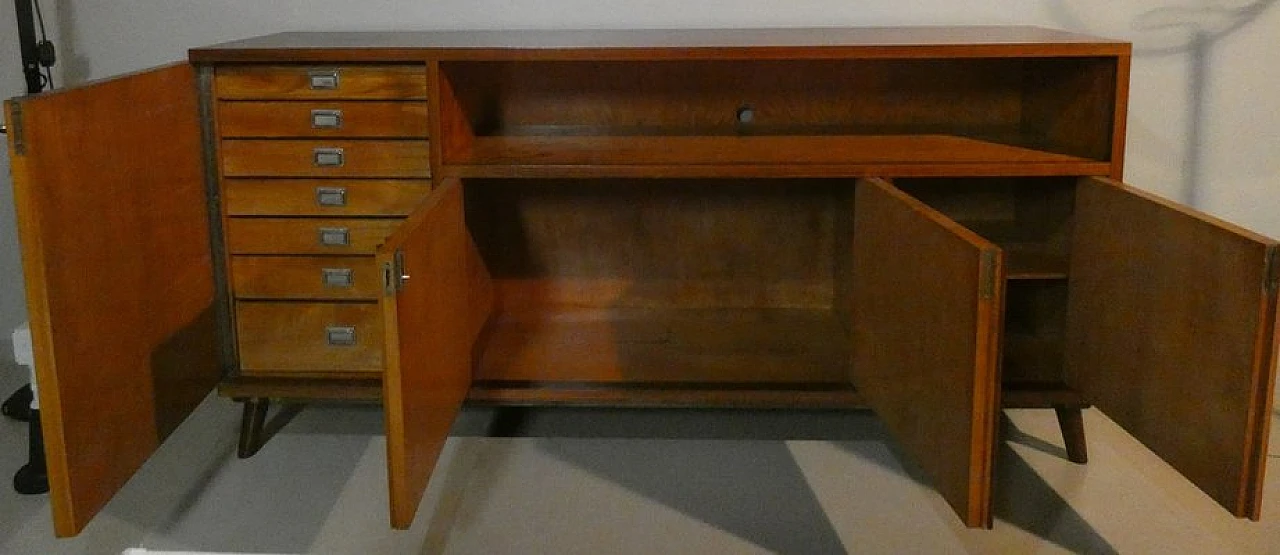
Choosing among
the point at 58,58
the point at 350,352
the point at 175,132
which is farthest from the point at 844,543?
the point at 58,58

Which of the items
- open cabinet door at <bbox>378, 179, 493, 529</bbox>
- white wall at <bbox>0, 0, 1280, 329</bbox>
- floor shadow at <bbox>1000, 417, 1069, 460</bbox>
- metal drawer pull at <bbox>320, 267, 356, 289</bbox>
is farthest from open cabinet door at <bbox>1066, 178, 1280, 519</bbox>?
metal drawer pull at <bbox>320, 267, 356, 289</bbox>

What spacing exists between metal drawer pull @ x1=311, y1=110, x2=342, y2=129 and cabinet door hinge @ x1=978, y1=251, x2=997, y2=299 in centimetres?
120

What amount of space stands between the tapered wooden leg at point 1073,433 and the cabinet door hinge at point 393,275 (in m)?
1.34

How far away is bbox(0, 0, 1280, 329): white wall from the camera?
2707mm

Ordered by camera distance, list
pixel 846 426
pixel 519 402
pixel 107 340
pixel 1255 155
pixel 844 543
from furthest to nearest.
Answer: pixel 1255 155 → pixel 846 426 → pixel 519 402 → pixel 844 543 → pixel 107 340

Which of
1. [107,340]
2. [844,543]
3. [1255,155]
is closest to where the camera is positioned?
[107,340]

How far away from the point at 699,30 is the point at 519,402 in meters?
0.94

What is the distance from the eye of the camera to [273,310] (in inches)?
89.7

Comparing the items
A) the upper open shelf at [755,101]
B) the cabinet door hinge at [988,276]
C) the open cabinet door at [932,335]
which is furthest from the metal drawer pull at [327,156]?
the cabinet door hinge at [988,276]

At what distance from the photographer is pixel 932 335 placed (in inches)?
68.3

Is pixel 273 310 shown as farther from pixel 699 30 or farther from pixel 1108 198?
pixel 1108 198

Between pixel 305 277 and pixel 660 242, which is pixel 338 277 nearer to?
pixel 305 277

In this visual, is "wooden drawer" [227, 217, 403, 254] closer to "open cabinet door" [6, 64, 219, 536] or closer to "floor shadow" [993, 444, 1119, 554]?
"open cabinet door" [6, 64, 219, 536]

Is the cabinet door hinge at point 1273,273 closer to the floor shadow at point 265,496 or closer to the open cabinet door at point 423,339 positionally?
the open cabinet door at point 423,339
